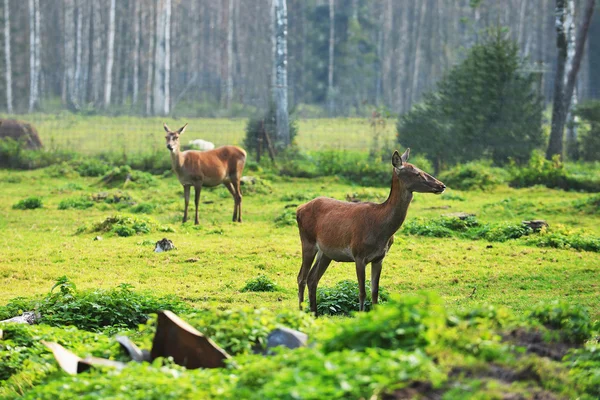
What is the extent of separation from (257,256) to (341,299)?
3891 mm

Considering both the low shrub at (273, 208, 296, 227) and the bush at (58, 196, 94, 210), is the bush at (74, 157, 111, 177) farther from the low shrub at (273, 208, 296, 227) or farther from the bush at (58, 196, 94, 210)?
the low shrub at (273, 208, 296, 227)

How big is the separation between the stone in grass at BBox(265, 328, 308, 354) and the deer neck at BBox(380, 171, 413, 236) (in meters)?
3.28

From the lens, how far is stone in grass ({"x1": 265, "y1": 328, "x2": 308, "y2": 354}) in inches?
282

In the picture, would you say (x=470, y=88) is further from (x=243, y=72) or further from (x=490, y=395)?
(x=243, y=72)

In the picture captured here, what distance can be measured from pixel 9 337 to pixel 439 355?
4.25 metres

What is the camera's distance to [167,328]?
735cm

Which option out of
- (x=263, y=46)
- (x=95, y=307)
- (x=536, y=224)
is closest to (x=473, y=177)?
(x=536, y=224)

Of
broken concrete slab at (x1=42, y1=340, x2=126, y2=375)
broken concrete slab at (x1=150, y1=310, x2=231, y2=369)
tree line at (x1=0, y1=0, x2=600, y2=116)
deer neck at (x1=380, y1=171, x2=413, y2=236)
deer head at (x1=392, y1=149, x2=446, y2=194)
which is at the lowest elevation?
broken concrete slab at (x1=42, y1=340, x2=126, y2=375)

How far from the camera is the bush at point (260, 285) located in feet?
40.7

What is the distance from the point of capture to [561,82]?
2597 centimetres

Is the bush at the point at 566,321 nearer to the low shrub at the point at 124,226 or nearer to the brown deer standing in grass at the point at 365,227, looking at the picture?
the brown deer standing in grass at the point at 365,227

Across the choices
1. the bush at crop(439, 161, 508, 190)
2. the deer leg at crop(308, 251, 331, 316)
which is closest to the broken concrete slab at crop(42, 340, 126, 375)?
the deer leg at crop(308, 251, 331, 316)

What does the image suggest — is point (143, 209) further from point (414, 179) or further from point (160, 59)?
point (160, 59)

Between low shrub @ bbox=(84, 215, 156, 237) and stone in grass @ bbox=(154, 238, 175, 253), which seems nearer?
stone in grass @ bbox=(154, 238, 175, 253)
